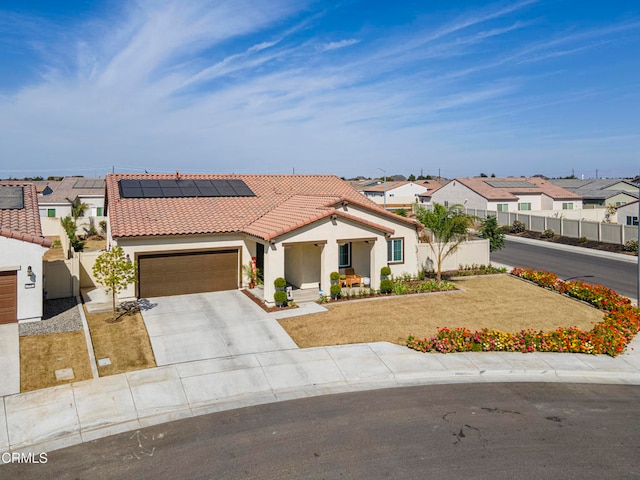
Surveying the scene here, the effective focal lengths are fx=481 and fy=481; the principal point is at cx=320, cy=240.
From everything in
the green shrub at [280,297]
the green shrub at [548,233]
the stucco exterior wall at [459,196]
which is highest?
the stucco exterior wall at [459,196]

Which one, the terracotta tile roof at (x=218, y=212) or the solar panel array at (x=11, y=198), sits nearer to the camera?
the solar panel array at (x=11, y=198)

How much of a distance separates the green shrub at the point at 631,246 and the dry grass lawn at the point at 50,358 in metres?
35.5

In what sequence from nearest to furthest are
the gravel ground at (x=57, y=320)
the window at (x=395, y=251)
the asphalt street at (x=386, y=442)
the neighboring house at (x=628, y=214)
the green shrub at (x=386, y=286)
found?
the asphalt street at (x=386, y=442) < the gravel ground at (x=57, y=320) < the green shrub at (x=386, y=286) < the window at (x=395, y=251) < the neighboring house at (x=628, y=214)

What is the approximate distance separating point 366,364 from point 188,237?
11.1 metres

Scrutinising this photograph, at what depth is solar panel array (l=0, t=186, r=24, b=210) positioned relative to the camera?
19.8 m

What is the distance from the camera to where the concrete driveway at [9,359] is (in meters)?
12.3

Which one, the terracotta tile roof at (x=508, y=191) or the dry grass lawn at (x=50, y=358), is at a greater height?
the terracotta tile roof at (x=508, y=191)

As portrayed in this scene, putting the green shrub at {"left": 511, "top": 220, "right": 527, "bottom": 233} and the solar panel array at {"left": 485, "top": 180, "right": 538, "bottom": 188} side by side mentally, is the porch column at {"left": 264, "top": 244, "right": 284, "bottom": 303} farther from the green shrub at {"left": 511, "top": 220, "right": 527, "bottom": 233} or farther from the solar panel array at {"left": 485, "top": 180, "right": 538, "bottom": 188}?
the solar panel array at {"left": 485, "top": 180, "right": 538, "bottom": 188}

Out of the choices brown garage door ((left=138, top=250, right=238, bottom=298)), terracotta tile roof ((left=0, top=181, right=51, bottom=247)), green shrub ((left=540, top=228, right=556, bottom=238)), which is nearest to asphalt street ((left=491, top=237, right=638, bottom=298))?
green shrub ((left=540, top=228, right=556, bottom=238))

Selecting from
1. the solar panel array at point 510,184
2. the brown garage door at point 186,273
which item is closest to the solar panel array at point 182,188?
the brown garage door at point 186,273

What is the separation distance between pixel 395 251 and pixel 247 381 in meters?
13.6

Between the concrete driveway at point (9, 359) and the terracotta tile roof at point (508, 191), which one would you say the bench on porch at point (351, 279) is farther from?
the terracotta tile roof at point (508, 191)

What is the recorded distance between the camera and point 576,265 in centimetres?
3084

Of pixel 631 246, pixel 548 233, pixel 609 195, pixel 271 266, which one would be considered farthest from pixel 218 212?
pixel 609 195
